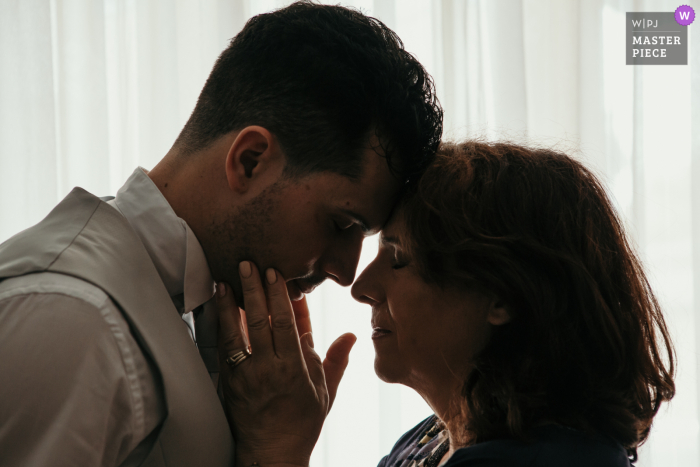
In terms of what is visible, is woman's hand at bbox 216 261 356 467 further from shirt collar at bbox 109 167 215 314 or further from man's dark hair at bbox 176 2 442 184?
man's dark hair at bbox 176 2 442 184

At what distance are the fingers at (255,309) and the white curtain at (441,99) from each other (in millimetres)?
913

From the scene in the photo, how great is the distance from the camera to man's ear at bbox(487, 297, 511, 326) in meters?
1.03

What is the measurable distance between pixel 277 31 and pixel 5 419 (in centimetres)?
68

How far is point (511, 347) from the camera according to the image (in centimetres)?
102

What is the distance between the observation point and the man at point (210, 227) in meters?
0.71

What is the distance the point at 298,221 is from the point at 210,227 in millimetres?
142

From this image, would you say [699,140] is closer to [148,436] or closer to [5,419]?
[148,436]

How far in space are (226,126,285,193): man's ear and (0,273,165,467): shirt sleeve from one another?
0.95 ft

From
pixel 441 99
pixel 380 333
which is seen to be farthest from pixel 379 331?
pixel 441 99

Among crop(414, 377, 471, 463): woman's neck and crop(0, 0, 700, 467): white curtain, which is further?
crop(0, 0, 700, 467): white curtain

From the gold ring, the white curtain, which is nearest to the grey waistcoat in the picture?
the gold ring

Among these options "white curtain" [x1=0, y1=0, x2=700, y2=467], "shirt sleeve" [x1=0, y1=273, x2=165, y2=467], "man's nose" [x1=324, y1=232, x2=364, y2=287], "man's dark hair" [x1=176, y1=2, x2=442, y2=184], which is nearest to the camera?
"shirt sleeve" [x1=0, y1=273, x2=165, y2=467]

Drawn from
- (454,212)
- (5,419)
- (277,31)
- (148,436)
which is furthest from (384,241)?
(5,419)

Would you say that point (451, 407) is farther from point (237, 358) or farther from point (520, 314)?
point (237, 358)
